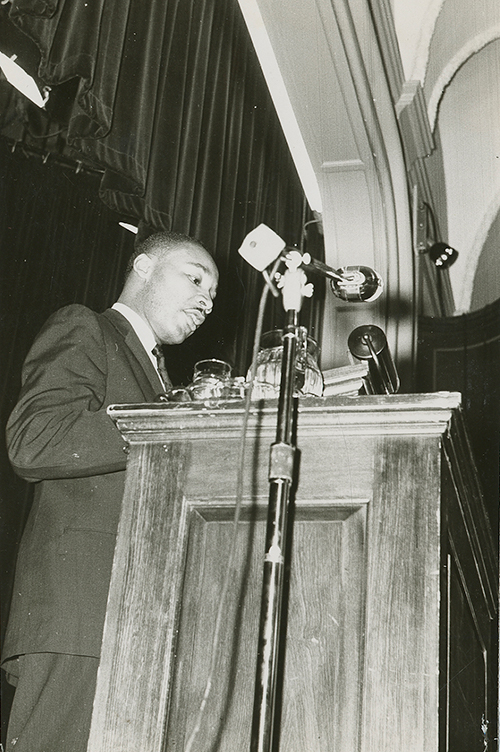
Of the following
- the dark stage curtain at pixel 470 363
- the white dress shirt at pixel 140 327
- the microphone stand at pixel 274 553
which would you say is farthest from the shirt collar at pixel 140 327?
the dark stage curtain at pixel 470 363

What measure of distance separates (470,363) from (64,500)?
336 cm

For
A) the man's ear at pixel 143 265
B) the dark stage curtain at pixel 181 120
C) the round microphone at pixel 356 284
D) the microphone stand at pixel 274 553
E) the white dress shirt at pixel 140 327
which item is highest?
the dark stage curtain at pixel 181 120

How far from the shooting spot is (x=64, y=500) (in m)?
1.67

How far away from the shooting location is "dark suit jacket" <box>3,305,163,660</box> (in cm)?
157

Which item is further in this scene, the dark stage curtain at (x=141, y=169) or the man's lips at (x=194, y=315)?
the dark stage curtain at (x=141, y=169)

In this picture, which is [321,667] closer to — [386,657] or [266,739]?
[386,657]

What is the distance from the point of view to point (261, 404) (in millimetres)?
1373

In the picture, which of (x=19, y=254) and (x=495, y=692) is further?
(x=19, y=254)

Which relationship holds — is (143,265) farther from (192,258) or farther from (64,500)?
(64,500)

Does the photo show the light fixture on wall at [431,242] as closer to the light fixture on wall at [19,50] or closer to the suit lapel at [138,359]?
the light fixture on wall at [19,50]

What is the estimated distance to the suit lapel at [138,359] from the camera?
6.25ft

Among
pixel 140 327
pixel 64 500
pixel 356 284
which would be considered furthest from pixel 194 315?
pixel 356 284

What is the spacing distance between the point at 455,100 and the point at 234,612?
14.4ft

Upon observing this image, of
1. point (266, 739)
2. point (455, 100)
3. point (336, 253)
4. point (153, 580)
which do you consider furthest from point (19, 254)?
point (266, 739)
